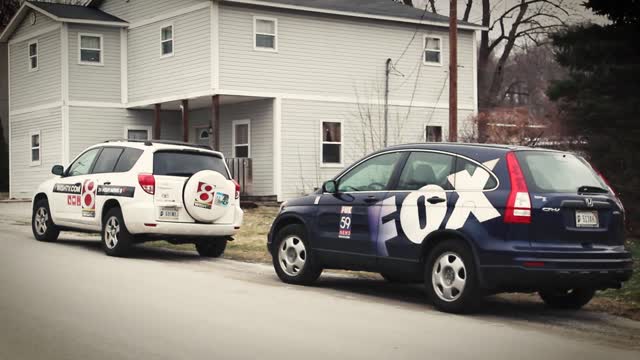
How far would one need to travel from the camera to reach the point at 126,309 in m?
9.66

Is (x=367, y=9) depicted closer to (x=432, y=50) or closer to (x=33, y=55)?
(x=432, y=50)

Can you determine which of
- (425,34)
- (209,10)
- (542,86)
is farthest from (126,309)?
(542,86)

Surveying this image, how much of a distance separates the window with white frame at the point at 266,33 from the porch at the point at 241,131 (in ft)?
5.44

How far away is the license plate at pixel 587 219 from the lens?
9.77 meters

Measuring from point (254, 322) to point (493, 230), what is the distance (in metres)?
2.53

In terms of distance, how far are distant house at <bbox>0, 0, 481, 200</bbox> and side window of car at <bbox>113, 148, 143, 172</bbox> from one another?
1425cm

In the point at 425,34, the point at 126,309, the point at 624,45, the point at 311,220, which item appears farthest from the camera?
the point at 425,34

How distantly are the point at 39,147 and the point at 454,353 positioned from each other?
31.8 m

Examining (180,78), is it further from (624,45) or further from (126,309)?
(126,309)

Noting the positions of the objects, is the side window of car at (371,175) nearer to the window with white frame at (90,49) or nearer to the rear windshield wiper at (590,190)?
the rear windshield wiper at (590,190)

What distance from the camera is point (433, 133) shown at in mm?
35094

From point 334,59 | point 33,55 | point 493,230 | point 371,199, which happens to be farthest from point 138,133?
point 493,230

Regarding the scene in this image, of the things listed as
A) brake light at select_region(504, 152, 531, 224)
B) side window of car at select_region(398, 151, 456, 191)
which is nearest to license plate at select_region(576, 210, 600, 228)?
brake light at select_region(504, 152, 531, 224)

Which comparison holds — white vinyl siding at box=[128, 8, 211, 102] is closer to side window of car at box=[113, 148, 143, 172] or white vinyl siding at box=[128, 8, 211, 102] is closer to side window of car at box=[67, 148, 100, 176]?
side window of car at box=[67, 148, 100, 176]
